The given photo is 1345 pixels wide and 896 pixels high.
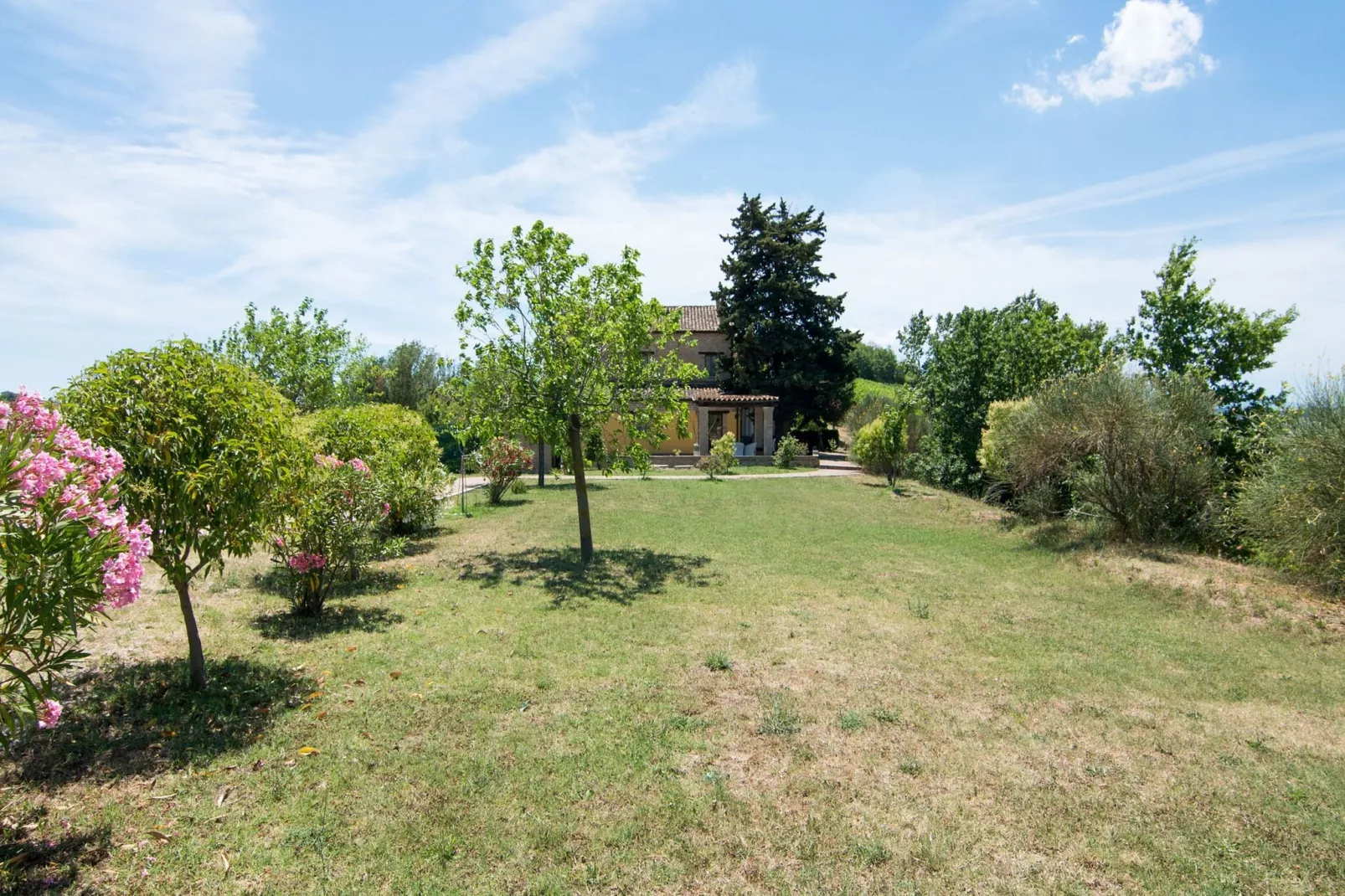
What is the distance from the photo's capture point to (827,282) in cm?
3928

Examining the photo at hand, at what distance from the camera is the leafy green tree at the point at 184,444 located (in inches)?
208

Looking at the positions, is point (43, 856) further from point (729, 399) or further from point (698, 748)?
point (729, 399)

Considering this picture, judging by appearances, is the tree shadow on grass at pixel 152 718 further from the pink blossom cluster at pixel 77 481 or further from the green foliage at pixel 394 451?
the green foliage at pixel 394 451

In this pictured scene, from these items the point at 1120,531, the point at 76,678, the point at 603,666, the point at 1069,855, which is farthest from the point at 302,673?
the point at 1120,531

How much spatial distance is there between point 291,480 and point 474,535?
29.6ft

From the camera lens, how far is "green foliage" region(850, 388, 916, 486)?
84.3 feet

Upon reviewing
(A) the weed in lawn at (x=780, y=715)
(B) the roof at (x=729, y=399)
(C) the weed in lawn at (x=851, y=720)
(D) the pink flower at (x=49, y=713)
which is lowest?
(C) the weed in lawn at (x=851, y=720)

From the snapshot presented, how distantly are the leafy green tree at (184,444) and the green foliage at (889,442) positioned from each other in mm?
22731

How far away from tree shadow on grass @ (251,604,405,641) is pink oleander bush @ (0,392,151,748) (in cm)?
415

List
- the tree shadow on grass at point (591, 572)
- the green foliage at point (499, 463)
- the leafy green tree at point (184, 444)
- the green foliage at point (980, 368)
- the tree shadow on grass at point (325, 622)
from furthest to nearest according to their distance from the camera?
the green foliage at point (980, 368)
the green foliage at point (499, 463)
the tree shadow on grass at point (591, 572)
the tree shadow on grass at point (325, 622)
the leafy green tree at point (184, 444)

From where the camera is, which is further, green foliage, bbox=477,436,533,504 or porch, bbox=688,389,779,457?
porch, bbox=688,389,779,457

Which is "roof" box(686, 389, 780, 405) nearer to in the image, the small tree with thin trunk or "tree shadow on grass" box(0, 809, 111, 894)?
the small tree with thin trunk

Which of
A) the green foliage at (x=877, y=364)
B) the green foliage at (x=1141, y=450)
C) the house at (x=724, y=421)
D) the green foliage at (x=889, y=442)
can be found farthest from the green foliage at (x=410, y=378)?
the green foliage at (x=877, y=364)

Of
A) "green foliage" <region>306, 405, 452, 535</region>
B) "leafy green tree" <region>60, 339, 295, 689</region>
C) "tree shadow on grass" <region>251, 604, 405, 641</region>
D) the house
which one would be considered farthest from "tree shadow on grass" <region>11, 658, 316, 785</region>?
the house
